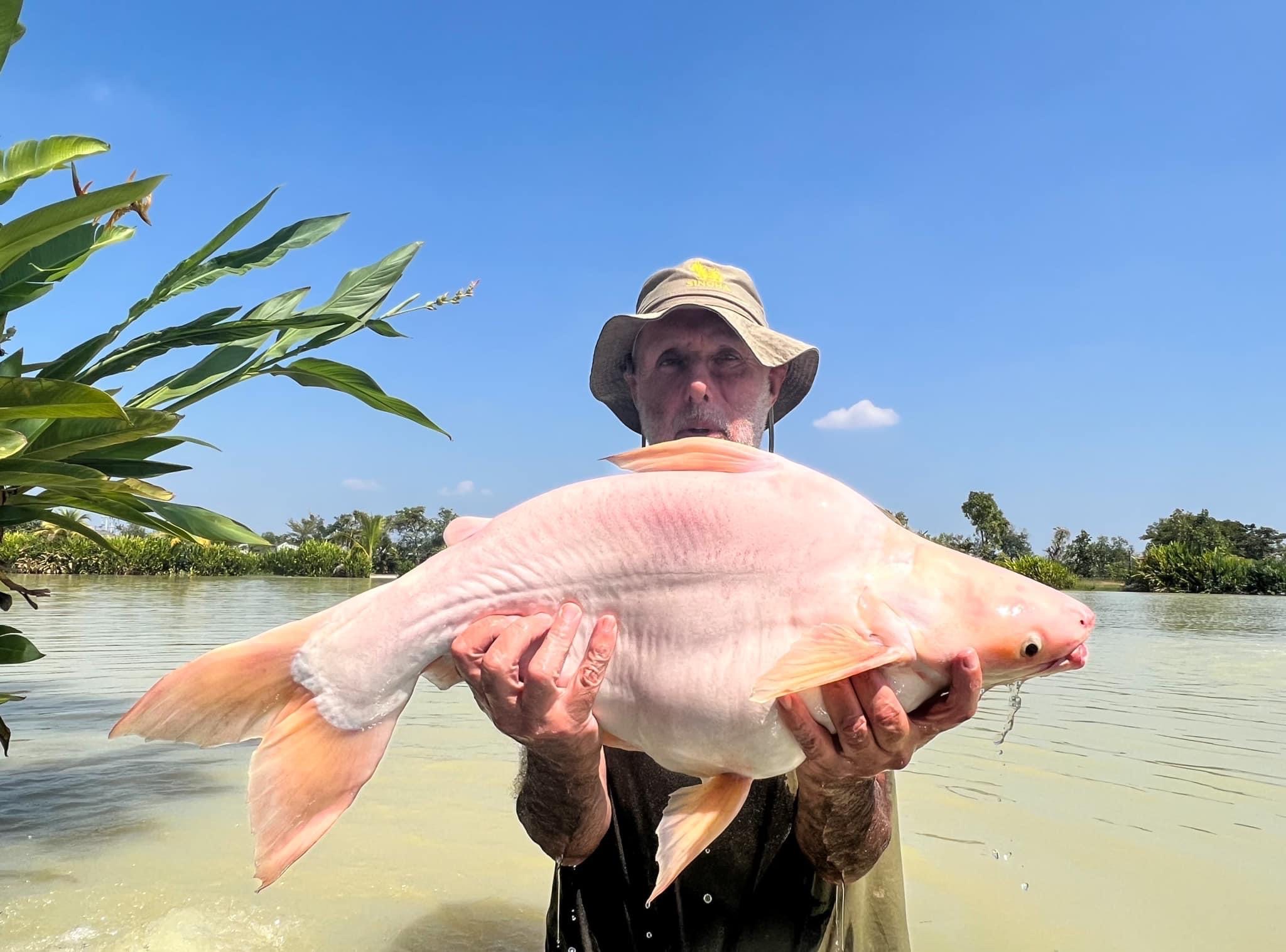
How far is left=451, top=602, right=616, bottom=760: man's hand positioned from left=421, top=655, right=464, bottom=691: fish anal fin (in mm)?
28

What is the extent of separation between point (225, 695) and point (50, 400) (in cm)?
88

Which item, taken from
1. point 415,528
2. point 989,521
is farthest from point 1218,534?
point 415,528

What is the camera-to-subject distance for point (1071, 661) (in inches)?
61.2

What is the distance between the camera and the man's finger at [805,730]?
157 centimetres

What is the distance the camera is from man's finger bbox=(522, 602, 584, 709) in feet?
5.16

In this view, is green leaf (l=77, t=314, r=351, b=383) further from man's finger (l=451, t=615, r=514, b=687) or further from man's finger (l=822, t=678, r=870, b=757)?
man's finger (l=822, t=678, r=870, b=757)

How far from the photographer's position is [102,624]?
1027cm

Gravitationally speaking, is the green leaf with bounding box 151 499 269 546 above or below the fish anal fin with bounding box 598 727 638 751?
above

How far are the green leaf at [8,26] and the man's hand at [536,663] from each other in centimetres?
200

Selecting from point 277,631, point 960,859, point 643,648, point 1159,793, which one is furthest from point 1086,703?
point 277,631

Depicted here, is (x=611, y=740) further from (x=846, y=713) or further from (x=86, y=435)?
(x=86, y=435)

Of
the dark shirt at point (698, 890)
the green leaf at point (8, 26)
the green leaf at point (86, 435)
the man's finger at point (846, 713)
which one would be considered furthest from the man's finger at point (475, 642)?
the green leaf at point (8, 26)

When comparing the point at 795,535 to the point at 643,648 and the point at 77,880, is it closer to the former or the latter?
the point at 643,648

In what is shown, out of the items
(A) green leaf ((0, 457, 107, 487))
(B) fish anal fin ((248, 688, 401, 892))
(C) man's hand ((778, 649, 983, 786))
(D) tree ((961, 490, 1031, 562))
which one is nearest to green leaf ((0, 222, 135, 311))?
(A) green leaf ((0, 457, 107, 487))
